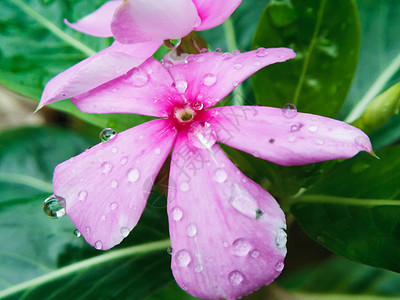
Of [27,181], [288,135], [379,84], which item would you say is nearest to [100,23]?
[288,135]

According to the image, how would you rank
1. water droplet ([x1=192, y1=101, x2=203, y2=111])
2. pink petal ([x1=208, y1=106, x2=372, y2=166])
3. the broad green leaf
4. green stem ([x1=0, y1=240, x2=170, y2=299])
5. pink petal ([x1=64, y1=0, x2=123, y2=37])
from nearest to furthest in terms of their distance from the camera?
pink petal ([x1=208, y1=106, x2=372, y2=166]) → water droplet ([x1=192, y1=101, x2=203, y2=111]) → pink petal ([x1=64, y1=0, x2=123, y2=37]) → green stem ([x1=0, y1=240, x2=170, y2=299]) → the broad green leaf

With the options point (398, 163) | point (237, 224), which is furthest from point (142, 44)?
point (398, 163)

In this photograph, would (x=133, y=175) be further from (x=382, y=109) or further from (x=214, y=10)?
(x=382, y=109)

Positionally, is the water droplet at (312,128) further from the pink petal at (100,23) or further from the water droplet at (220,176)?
the pink petal at (100,23)

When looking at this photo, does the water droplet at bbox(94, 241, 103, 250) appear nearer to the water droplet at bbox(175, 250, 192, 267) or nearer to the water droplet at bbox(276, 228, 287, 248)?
the water droplet at bbox(175, 250, 192, 267)

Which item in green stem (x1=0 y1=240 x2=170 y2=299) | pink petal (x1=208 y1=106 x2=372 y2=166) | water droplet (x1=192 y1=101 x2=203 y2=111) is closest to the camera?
pink petal (x1=208 y1=106 x2=372 y2=166)

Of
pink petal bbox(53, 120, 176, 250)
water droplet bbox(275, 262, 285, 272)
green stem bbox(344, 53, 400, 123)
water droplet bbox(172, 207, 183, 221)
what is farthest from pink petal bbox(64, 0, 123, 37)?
green stem bbox(344, 53, 400, 123)

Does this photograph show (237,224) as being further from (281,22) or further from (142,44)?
(281,22)
